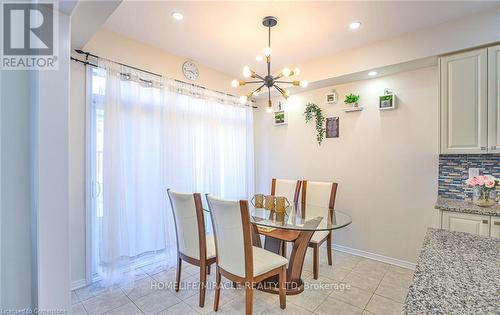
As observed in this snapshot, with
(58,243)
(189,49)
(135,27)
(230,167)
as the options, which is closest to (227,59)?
(189,49)

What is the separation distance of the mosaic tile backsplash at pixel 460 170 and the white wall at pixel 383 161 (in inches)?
3.3

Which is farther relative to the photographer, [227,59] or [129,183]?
[227,59]

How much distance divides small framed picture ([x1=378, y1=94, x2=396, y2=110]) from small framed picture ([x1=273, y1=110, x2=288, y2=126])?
1.47 metres

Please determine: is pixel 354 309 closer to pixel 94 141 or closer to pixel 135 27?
pixel 94 141

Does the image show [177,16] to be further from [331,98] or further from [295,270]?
[295,270]

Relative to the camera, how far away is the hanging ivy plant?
3.69 metres

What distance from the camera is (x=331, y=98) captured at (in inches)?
140

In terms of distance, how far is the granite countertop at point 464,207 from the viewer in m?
2.13

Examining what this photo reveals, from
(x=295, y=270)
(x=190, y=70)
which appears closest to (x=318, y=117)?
(x=190, y=70)

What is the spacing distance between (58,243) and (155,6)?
6.79ft

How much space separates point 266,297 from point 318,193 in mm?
1447

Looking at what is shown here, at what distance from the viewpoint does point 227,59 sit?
339 centimetres

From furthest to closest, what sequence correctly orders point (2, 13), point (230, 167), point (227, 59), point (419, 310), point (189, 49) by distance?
point (230, 167)
point (227, 59)
point (189, 49)
point (2, 13)
point (419, 310)

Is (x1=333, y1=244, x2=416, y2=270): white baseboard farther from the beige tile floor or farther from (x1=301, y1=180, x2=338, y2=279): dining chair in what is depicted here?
(x1=301, y1=180, x2=338, y2=279): dining chair
